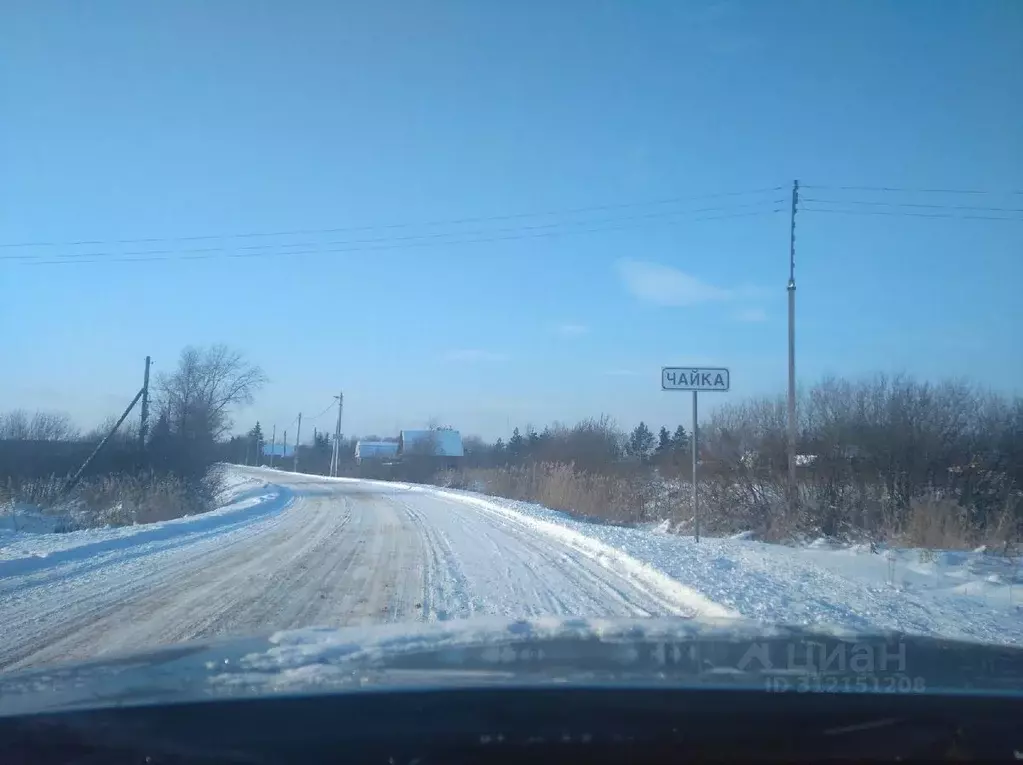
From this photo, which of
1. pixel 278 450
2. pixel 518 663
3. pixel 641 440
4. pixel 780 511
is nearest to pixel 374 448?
pixel 278 450

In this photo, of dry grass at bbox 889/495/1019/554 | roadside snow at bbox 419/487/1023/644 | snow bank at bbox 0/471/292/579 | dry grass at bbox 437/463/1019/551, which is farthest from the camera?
dry grass at bbox 437/463/1019/551

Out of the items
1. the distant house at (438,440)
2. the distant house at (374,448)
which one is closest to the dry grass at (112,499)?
the distant house at (438,440)

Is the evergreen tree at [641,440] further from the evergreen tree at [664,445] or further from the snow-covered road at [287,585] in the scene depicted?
the snow-covered road at [287,585]

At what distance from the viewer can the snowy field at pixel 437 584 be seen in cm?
861

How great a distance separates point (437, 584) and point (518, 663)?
6815mm

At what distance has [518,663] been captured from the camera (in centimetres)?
482

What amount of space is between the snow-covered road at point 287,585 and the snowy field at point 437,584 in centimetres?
3

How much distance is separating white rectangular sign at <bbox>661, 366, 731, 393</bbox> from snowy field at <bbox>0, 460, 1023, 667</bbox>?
9.75 ft

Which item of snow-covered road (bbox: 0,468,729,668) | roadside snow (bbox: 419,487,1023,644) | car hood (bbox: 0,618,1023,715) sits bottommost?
snow-covered road (bbox: 0,468,729,668)

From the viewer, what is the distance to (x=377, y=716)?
3.49 meters

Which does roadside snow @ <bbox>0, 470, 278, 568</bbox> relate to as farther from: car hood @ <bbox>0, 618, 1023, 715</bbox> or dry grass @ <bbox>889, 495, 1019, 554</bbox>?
dry grass @ <bbox>889, 495, 1019, 554</bbox>

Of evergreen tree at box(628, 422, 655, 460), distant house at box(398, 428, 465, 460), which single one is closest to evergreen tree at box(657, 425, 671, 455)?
evergreen tree at box(628, 422, 655, 460)

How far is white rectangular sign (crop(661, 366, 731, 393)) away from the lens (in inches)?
617

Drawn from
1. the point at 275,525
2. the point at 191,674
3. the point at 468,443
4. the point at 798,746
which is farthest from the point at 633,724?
the point at 468,443
